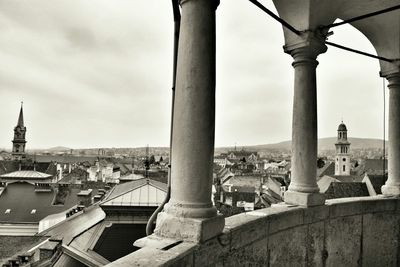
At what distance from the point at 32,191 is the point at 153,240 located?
45.3m

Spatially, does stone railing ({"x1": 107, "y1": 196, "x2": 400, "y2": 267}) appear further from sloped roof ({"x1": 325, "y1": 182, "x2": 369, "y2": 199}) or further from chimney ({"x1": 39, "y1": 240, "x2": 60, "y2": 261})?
sloped roof ({"x1": 325, "y1": 182, "x2": 369, "y2": 199})

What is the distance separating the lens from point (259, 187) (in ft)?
205

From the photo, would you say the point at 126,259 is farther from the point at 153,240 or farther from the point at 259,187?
the point at 259,187

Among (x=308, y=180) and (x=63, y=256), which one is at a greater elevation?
(x=308, y=180)

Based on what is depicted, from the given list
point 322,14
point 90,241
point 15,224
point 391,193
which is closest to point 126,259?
point 322,14

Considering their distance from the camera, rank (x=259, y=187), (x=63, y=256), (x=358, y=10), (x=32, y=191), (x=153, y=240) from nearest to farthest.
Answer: (x=153, y=240)
(x=358, y=10)
(x=63, y=256)
(x=32, y=191)
(x=259, y=187)

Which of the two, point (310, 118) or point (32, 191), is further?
point (32, 191)

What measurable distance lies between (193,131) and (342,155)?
Result: 87828mm

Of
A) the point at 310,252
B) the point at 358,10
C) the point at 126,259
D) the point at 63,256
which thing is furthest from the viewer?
the point at 63,256

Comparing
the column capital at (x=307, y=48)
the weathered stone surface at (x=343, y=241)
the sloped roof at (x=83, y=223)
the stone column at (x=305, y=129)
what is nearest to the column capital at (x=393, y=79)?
the column capital at (x=307, y=48)

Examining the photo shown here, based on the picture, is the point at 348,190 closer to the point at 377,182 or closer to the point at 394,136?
the point at 377,182

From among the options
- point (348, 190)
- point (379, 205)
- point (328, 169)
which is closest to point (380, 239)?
point (379, 205)

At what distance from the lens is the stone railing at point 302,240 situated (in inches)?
138

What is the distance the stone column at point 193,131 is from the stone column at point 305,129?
8.15 ft
